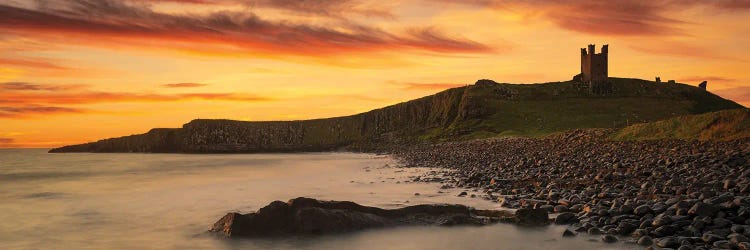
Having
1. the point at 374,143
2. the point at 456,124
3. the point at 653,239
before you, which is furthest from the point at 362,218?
the point at 374,143

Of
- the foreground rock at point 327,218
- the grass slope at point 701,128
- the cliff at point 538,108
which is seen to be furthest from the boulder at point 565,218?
the cliff at point 538,108

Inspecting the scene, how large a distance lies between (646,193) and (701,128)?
80.9 ft

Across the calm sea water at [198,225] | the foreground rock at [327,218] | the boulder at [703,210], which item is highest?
the boulder at [703,210]

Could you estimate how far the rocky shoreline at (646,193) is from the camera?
11.4m

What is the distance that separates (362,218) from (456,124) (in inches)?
4545

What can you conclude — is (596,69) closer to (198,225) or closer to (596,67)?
(596,67)

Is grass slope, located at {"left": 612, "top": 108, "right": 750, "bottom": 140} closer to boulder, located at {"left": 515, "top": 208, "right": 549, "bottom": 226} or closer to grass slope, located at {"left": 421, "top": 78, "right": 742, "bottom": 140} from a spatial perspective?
boulder, located at {"left": 515, "top": 208, "right": 549, "bottom": 226}

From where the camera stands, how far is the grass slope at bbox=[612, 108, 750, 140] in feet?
110

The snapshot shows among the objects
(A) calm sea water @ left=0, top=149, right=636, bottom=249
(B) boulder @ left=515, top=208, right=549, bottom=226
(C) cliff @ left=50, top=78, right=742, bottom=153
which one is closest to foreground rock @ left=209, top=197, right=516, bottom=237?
(A) calm sea water @ left=0, top=149, right=636, bottom=249

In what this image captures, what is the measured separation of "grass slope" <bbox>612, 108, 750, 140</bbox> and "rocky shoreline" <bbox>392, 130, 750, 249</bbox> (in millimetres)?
2987

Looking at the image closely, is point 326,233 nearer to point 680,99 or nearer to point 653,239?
point 653,239

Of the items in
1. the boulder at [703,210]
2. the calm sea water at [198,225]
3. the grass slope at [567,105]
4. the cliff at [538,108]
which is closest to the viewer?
the boulder at [703,210]

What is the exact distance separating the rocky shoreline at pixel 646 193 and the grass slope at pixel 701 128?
2987mm

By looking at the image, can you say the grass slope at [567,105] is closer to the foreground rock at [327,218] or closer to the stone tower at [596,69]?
the stone tower at [596,69]
